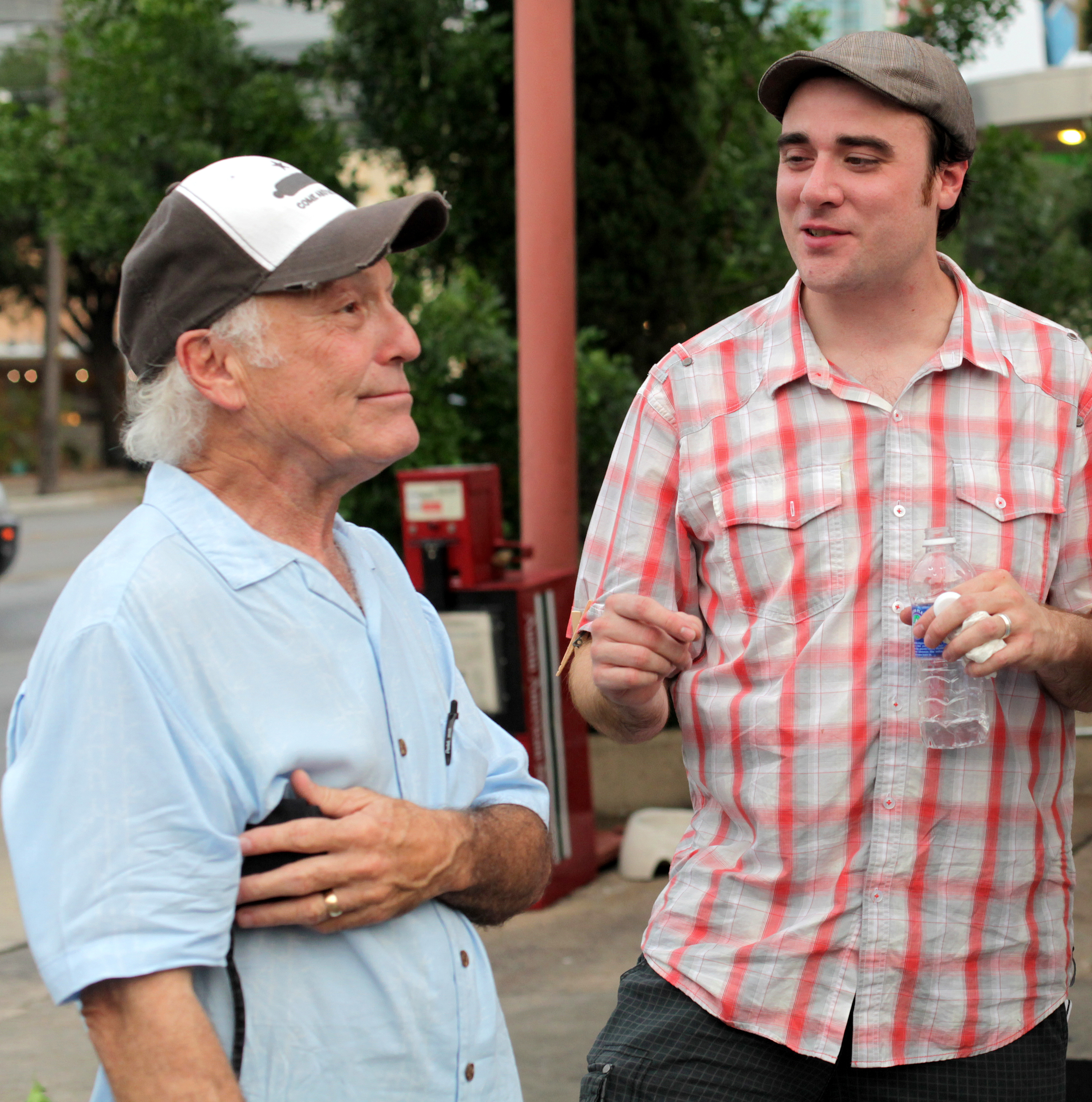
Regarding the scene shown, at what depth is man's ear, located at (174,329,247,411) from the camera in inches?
65.4

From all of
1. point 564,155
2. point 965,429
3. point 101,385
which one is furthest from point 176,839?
point 101,385

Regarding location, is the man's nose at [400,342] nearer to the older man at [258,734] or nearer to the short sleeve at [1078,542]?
the older man at [258,734]

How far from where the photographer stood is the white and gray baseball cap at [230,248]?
1.63 meters

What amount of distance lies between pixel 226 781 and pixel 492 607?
12.1ft

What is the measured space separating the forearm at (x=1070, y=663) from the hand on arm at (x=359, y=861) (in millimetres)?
855

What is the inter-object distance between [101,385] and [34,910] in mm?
35290

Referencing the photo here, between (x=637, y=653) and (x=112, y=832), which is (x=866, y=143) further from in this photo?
(x=112, y=832)

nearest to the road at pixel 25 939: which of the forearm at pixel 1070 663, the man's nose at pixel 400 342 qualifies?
the man's nose at pixel 400 342

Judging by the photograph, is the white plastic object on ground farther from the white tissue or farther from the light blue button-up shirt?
the light blue button-up shirt

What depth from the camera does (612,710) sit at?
7.11 ft

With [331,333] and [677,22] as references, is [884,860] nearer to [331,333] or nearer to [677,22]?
[331,333]

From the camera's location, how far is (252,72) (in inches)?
271

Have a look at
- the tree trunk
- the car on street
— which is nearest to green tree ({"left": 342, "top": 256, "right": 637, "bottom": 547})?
the car on street

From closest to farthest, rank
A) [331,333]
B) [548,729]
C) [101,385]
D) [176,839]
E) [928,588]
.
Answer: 1. [176,839]
2. [331,333]
3. [928,588]
4. [548,729]
5. [101,385]
